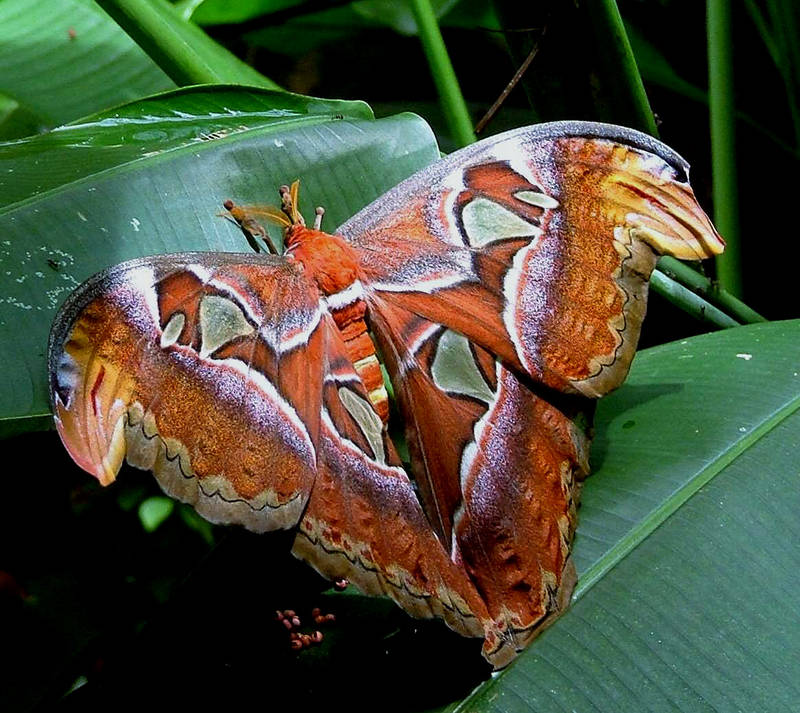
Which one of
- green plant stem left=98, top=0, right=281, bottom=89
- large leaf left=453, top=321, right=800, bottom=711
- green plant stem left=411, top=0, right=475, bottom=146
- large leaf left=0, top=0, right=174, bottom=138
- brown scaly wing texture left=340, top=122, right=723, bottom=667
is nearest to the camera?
large leaf left=453, top=321, right=800, bottom=711

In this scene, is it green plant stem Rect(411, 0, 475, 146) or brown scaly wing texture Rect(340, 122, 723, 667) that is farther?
green plant stem Rect(411, 0, 475, 146)

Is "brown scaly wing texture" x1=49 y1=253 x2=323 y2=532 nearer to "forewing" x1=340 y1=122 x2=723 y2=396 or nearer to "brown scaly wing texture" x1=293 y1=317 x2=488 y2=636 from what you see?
"brown scaly wing texture" x1=293 y1=317 x2=488 y2=636

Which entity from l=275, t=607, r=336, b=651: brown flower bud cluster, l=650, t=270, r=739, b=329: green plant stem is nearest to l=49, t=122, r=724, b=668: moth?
l=275, t=607, r=336, b=651: brown flower bud cluster

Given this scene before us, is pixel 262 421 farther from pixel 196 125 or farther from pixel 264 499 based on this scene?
pixel 196 125

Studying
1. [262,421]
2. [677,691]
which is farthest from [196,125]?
[677,691]

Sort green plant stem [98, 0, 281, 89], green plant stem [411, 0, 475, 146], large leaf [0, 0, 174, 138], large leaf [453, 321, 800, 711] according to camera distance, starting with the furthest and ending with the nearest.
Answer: large leaf [0, 0, 174, 138], green plant stem [411, 0, 475, 146], green plant stem [98, 0, 281, 89], large leaf [453, 321, 800, 711]

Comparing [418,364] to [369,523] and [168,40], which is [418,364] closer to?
[369,523]

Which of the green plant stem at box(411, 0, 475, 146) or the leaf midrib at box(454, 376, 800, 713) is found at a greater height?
the green plant stem at box(411, 0, 475, 146)
